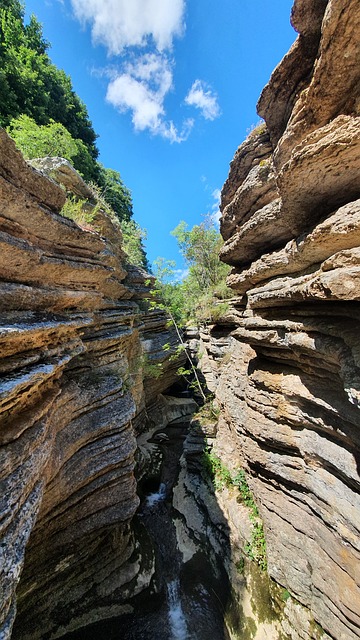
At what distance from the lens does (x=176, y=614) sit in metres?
6.83

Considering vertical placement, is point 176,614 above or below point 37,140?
below

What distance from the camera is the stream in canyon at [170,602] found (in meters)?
6.30

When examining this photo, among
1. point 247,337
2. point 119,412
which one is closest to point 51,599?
point 119,412

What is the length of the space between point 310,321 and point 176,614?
918 cm

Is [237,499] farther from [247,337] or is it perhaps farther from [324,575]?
[247,337]

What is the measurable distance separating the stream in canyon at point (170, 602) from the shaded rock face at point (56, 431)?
0.40 meters

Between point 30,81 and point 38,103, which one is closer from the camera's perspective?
point 30,81

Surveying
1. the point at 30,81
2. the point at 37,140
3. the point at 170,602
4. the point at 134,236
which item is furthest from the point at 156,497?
the point at 30,81

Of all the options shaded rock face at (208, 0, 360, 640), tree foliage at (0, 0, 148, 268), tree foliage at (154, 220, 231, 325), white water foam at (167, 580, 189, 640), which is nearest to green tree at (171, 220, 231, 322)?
tree foliage at (154, 220, 231, 325)

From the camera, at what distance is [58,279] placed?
249 inches

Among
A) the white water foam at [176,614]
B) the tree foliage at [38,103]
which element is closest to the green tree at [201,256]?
the tree foliage at [38,103]

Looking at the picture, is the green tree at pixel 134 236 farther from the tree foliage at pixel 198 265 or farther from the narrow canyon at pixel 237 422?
the narrow canyon at pixel 237 422

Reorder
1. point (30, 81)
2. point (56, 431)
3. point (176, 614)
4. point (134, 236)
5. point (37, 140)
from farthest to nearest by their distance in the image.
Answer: point (134, 236)
point (30, 81)
point (37, 140)
point (176, 614)
point (56, 431)

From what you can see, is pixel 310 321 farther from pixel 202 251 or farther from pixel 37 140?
pixel 202 251
